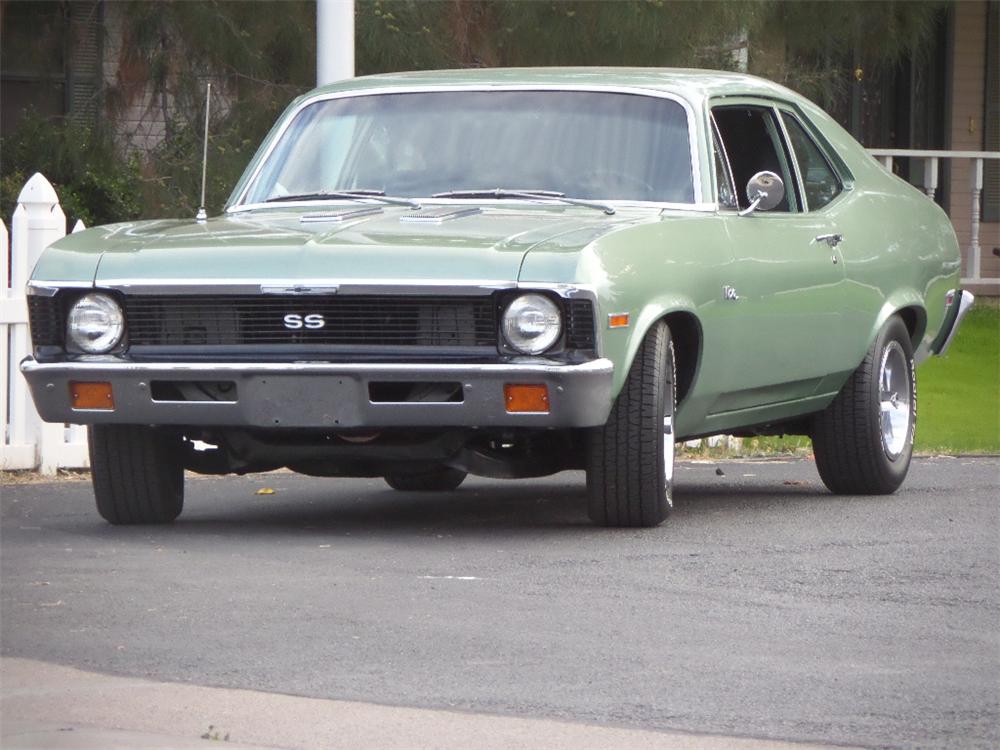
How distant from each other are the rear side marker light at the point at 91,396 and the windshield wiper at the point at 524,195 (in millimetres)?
1478

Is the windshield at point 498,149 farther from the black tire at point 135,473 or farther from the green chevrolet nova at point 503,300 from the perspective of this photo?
the black tire at point 135,473

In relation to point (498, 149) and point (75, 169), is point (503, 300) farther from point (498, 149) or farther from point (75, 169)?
point (75, 169)

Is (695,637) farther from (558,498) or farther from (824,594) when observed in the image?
(558,498)

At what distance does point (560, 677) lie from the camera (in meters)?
4.98

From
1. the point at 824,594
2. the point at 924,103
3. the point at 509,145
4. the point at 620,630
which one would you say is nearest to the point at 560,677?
the point at 620,630

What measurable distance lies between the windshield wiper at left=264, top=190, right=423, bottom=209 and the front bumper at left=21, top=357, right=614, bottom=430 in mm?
1155

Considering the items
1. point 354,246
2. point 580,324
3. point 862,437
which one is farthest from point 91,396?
point 862,437

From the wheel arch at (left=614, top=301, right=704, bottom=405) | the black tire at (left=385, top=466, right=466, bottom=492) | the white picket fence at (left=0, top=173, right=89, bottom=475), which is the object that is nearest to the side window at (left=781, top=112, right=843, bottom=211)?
the wheel arch at (left=614, top=301, right=704, bottom=405)

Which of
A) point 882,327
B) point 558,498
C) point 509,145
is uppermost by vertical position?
point 509,145

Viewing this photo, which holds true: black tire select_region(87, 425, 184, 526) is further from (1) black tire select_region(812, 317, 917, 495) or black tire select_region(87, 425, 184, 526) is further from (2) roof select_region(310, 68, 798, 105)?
(1) black tire select_region(812, 317, 917, 495)

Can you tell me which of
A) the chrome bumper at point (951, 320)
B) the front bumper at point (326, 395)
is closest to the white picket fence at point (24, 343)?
the front bumper at point (326, 395)

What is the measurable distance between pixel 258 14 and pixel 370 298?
7.61 m

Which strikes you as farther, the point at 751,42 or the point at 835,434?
the point at 751,42

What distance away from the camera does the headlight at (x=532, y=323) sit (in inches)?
A: 268
